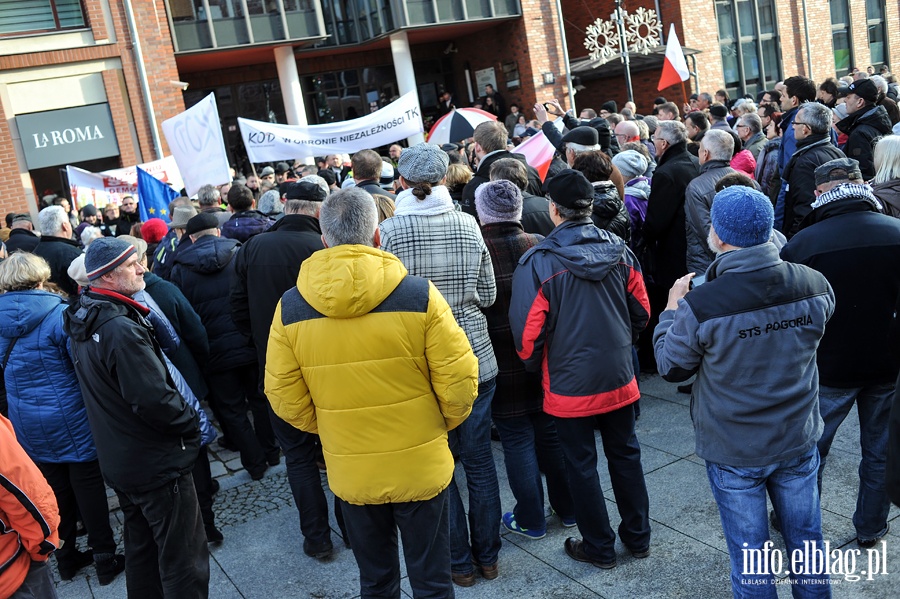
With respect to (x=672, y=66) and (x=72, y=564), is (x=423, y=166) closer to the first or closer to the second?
(x=72, y=564)

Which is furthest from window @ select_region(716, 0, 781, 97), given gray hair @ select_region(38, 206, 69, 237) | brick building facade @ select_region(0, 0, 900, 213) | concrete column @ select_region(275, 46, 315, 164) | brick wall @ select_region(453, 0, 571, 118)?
gray hair @ select_region(38, 206, 69, 237)

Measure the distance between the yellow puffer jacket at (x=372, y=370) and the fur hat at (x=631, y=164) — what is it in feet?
12.7

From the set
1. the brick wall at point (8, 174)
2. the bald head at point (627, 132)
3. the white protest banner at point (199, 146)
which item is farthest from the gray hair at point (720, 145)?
the brick wall at point (8, 174)

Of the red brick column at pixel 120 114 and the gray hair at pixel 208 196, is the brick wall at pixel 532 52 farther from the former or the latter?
the gray hair at pixel 208 196

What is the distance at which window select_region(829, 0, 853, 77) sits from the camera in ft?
88.0

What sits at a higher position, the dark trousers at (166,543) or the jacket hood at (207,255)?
the jacket hood at (207,255)

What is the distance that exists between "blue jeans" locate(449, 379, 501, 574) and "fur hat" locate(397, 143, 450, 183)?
110cm

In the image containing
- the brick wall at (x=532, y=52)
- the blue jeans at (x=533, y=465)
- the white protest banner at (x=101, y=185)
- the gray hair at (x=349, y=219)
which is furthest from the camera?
the brick wall at (x=532, y=52)

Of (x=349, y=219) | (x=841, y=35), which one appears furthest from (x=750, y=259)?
(x=841, y=35)

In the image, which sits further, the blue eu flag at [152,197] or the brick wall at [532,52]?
the brick wall at [532,52]

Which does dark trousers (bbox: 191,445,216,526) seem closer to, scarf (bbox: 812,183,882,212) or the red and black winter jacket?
the red and black winter jacket

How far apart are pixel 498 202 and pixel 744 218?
1457 mm

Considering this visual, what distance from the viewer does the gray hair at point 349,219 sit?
3.14 metres

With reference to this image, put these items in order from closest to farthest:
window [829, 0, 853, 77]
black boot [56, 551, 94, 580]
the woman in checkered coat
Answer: the woman in checkered coat → black boot [56, 551, 94, 580] → window [829, 0, 853, 77]
